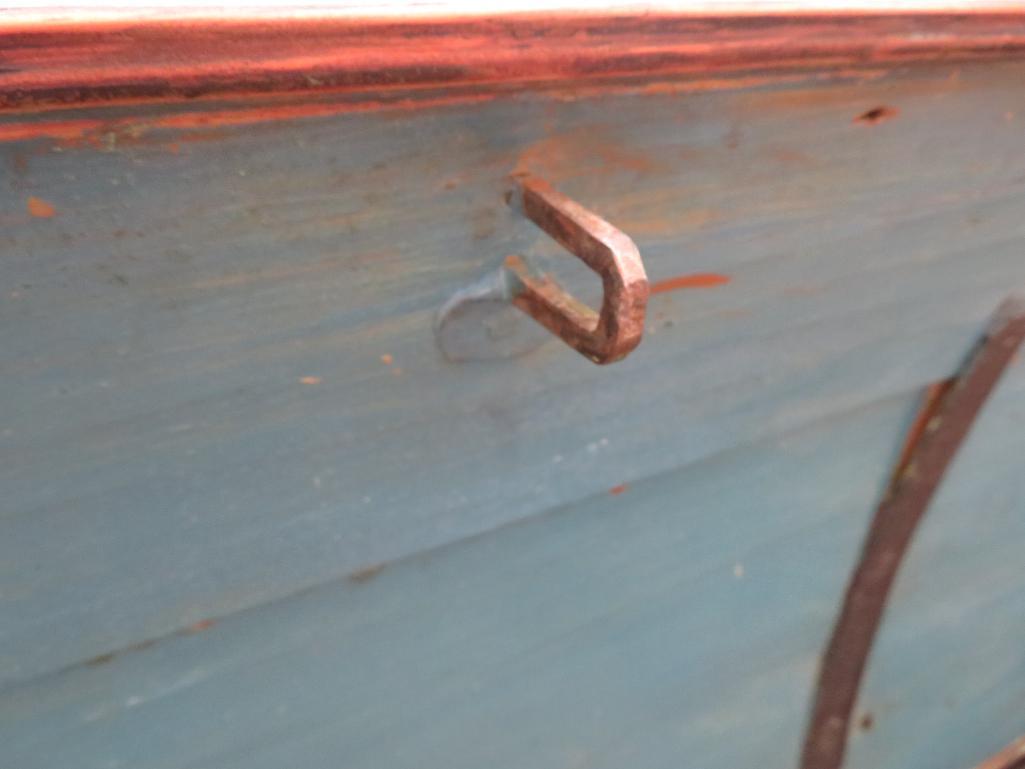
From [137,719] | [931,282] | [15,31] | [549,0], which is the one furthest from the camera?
[931,282]

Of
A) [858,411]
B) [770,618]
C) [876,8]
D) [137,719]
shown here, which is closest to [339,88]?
[876,8]

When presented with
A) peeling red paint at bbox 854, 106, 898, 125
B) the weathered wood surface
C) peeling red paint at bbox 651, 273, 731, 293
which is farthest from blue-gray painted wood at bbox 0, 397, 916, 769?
peeling red paint at bbox 854, 106, 898, 125

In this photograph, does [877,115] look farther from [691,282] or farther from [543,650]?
[543,650]

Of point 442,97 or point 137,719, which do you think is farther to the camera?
point 137,719

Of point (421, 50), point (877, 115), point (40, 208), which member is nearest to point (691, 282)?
point (877, 115)

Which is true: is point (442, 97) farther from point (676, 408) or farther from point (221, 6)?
point (676, 408)

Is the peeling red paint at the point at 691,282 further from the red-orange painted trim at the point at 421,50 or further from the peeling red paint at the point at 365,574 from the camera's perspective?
the peeling red paint at the point at 365,574

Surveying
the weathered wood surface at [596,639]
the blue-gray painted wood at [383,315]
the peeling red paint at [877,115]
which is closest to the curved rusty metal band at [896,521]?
the weathered wood surface at [596,639]
